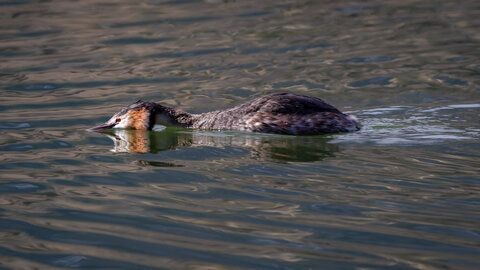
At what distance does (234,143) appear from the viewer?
8297mm

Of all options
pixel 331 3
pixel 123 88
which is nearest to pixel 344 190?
pixel 123 88

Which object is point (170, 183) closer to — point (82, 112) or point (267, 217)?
point (267, 217)

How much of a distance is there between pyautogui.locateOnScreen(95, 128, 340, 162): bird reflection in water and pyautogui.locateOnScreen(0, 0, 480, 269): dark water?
0.04 meters

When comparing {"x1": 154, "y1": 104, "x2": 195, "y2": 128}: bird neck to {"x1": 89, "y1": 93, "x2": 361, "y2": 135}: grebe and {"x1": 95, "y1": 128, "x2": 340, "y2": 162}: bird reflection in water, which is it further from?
{"x1": 89, "y1": 93, "x2": 361, "y2": 135}: grebe

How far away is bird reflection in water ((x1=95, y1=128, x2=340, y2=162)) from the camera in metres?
7.64

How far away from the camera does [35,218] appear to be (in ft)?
18.9

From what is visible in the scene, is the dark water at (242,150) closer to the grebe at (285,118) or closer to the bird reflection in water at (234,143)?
the bird reflection in water at (234,143)

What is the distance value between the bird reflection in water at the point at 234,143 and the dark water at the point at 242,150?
0.12 ft

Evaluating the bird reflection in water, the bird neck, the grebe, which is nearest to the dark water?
the bird reflection in water

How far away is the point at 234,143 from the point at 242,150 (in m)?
0.42

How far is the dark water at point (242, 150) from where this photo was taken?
5.07 m

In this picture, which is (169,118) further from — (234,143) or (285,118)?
(285,118)

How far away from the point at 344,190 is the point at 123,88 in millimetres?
6427

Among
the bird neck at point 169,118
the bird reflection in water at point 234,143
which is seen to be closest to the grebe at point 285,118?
the bird reflection in water at point 234,143
